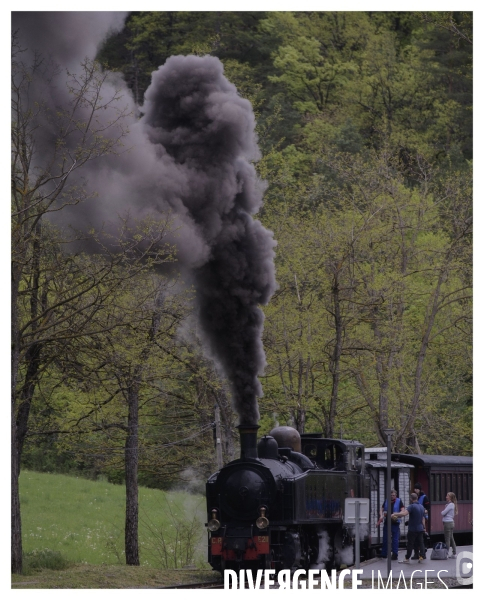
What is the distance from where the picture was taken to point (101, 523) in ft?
95.3

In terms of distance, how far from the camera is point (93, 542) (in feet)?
87.1

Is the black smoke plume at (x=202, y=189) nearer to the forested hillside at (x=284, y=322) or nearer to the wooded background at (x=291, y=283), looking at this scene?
the wooded background at (x=291, y=283)

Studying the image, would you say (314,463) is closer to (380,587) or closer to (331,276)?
(380,587)

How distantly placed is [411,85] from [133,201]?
26806 millimetres

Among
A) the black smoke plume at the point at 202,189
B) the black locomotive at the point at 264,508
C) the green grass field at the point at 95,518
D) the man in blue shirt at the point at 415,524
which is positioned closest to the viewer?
the black locomotive at the point at 264,508

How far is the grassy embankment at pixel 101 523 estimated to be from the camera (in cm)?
2377

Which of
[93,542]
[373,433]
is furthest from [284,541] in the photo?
[373,433]

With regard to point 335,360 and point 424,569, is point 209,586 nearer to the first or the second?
point 424,569

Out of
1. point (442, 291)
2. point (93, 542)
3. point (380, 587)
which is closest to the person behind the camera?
point (380, 587)

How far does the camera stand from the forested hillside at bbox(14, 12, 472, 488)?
1672cm

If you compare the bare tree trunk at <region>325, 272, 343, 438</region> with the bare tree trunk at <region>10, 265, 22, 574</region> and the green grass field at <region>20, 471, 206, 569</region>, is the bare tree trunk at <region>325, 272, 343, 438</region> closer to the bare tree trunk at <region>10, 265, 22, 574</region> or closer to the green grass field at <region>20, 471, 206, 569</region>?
the green grass field at <region>20, 471, 206, 569</region>

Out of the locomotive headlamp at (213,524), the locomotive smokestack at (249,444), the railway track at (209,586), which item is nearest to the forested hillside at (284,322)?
the locomotive smokestack at (249,444)

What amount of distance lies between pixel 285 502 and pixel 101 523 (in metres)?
16.0

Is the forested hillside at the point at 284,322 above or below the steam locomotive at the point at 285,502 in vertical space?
above
